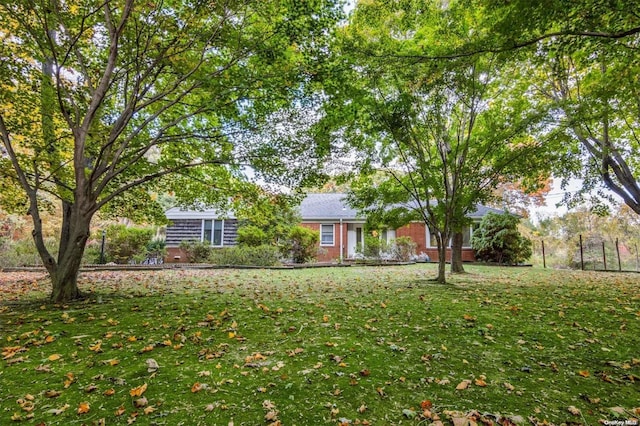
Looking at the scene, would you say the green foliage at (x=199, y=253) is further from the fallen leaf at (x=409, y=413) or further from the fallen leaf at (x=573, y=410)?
the fallen leaf at (x=573, y=410)

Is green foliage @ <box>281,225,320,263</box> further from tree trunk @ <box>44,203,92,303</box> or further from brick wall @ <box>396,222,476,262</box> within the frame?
tree trunk @ <box>44,203,92,303</box>

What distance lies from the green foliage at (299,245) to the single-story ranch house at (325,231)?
2.44 m

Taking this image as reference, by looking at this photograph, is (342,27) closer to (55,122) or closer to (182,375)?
(55,122)

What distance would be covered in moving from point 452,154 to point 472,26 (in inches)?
128

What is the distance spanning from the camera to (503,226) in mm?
17172

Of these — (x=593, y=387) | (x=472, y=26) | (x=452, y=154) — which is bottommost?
(x=593, y=387)

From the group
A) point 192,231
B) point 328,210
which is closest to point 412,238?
point 328,210


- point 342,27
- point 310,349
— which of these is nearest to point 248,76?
point 342,27

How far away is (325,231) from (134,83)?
615 inches

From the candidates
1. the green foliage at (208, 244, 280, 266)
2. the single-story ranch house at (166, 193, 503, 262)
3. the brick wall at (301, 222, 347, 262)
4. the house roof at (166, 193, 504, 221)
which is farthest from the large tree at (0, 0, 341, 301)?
the brick wall at (301, 222, 347, 262)

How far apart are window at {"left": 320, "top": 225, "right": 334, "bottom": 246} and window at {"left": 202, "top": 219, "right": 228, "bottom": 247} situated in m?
6.66

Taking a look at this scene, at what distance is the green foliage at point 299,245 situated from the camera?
16.7 m

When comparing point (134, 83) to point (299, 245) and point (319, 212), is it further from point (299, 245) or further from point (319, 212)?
point (319, 212)

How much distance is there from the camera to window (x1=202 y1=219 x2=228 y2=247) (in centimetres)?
2044
